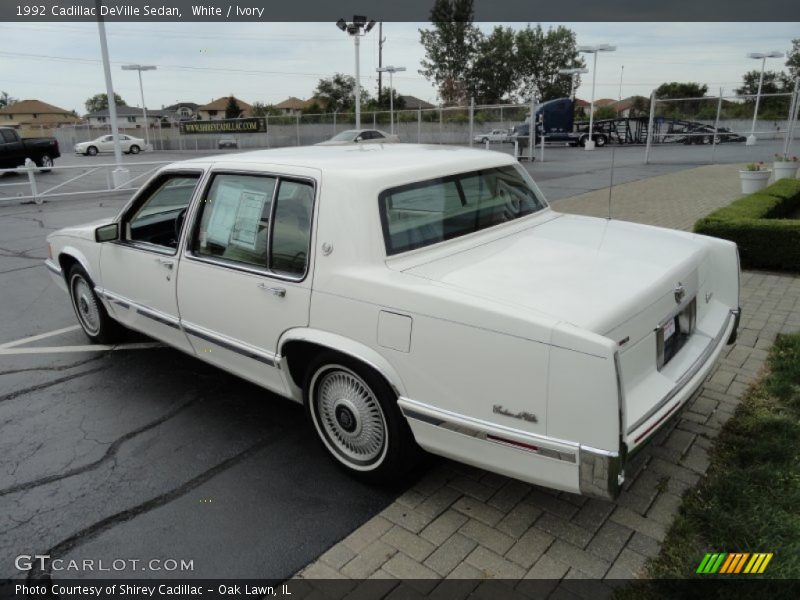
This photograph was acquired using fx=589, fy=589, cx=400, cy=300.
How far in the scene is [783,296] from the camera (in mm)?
6109

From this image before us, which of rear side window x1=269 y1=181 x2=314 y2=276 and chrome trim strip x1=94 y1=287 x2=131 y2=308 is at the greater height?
rear side window x1=269 y1=181 x2=314 y2=276

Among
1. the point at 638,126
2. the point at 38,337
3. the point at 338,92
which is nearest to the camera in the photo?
the point at 38,337

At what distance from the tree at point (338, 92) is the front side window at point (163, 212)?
69394 millimetres

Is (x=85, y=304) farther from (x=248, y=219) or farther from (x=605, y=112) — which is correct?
(x=605, y=112)

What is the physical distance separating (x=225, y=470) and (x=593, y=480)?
6.99ft

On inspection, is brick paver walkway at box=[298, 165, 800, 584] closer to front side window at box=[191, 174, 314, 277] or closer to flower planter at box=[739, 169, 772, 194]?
front side window at box=[191, 174, 314, 277]

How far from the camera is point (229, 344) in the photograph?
11.9 ft

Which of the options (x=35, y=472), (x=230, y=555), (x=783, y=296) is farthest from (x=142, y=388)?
(x=783, y=296)

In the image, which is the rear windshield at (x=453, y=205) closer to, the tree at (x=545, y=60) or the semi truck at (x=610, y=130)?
the semi truck at (x=610, y=130)

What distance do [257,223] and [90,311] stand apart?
8.93 ft

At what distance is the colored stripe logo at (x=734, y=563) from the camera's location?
248cm

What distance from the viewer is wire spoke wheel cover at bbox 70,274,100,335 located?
17.0ft

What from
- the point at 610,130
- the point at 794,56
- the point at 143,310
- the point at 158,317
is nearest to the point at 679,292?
the point at 158,317

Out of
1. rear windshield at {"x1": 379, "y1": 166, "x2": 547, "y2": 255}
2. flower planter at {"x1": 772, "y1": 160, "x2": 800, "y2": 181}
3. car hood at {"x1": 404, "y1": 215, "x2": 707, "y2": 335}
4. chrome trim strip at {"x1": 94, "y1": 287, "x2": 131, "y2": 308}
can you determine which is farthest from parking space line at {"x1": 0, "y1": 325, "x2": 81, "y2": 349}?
flower planter at {"x1": 772, "y1": 160, "x2": 800, "y2": 181}
